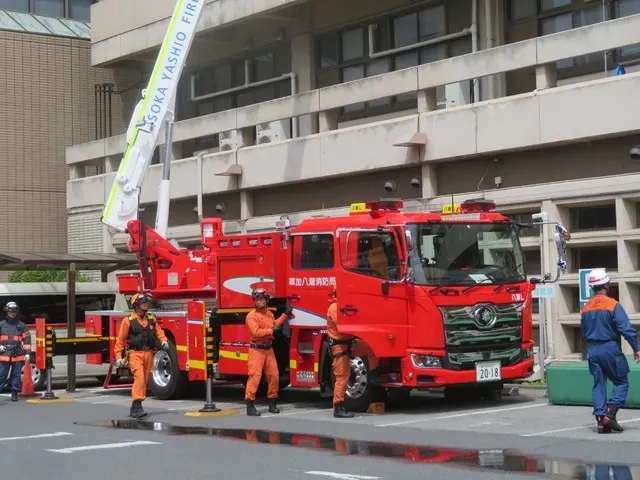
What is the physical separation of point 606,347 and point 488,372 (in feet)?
9.75

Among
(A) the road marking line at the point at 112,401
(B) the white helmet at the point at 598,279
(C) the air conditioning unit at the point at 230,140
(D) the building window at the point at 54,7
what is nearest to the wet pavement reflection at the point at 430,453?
(B) the white helmet at the point at 598,279

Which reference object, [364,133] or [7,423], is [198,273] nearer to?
[7,423]

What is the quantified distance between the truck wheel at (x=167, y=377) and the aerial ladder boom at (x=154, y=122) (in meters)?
4.08

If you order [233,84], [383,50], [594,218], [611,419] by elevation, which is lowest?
[611,419]

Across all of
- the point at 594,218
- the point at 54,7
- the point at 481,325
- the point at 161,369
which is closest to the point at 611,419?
the point at 481,325

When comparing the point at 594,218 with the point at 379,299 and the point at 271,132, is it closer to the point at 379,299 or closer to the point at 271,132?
the point at 379,299

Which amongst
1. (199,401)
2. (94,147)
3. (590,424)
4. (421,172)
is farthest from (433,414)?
(94,147)

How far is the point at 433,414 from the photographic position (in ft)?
51.3

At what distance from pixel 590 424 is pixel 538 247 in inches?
289

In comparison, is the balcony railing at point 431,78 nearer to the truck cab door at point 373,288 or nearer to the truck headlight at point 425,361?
the truck cab door at point 373,288

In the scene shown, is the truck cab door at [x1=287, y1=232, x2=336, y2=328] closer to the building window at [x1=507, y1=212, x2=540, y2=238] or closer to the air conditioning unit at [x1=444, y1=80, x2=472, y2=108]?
the building window at [x1=507, y1=212, x2=540, y2=238]

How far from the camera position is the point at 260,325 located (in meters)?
16.3

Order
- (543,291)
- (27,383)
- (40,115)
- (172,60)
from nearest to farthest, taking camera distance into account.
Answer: (543,291)
(27,383)
(172,60)
(40,115)

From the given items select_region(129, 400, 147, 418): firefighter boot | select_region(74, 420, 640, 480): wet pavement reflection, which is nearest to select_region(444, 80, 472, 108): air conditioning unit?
select_region(129, 400, 147, 418): firefighter boot
